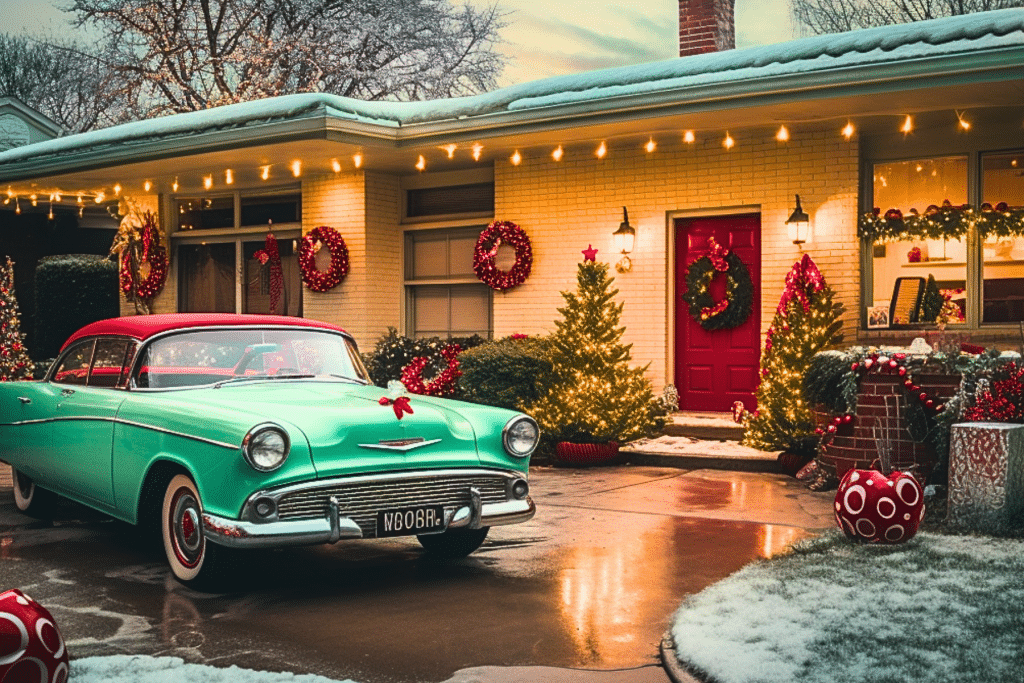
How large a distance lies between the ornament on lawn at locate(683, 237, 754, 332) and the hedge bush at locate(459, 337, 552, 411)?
205 cm

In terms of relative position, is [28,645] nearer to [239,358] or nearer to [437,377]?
[239,358]

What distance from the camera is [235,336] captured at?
7.08 m

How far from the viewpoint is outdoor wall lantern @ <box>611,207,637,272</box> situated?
42.0 feet

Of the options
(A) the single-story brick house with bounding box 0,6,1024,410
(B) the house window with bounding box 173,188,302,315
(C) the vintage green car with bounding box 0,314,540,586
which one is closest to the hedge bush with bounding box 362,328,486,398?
(A) the single-story brick house with bounding box 0,6,1024,410

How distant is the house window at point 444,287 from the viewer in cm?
1480

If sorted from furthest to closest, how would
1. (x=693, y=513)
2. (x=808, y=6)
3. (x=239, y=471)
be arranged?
(x=808, y=6), (x=693, y=513), (x=239, y=471)

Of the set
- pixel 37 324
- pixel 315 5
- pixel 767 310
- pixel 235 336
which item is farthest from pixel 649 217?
pixel 315 5

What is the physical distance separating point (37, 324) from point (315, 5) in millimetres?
14902

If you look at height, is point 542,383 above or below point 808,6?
below

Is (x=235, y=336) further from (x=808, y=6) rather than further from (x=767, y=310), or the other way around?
(x=808, y=6)

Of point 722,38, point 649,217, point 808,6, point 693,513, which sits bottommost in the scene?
point 693,513

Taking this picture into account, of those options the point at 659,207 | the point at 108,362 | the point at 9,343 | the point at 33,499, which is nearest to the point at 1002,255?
A: the point at 659,207

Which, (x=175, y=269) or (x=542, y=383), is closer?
(x=542, y=383)

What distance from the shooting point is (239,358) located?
6.98 m
